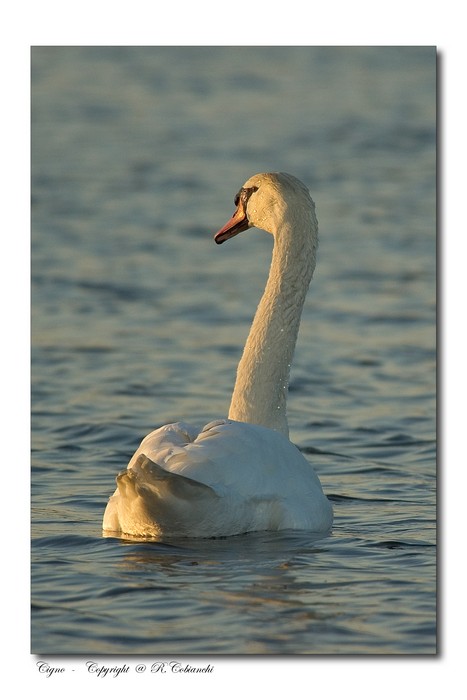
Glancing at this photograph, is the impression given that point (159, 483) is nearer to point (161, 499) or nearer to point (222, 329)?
point (161, 499)

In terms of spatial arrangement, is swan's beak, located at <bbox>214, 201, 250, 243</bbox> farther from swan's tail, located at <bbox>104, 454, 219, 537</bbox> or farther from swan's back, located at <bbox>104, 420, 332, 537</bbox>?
swan's tail, located at <bbox>104, 454, 219, 537</bbox>

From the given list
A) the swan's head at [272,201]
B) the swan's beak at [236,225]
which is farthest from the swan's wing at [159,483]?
the swan's beak at [236,225]

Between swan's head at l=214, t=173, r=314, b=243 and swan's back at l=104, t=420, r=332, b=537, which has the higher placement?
swan's head at l=214, t=173, r=314, b=243

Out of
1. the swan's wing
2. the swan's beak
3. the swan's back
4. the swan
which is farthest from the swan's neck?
the swan's wing

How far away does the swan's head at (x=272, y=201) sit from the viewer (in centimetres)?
970

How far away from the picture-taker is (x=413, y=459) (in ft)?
35.9

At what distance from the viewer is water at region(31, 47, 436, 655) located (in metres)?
7.46

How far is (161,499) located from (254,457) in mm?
649

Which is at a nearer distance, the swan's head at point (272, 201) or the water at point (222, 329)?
the water at point (222, 329)


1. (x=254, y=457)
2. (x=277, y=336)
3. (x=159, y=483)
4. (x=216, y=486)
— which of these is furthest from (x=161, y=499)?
(x=277, y=336)

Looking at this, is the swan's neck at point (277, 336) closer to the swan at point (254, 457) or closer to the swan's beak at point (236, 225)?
the swan at point (254, 457)

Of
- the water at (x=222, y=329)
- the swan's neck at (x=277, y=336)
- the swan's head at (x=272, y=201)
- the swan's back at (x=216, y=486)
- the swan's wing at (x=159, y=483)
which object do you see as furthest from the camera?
the swan's head at (x=272, y=201)

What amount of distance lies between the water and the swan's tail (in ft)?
0.62
